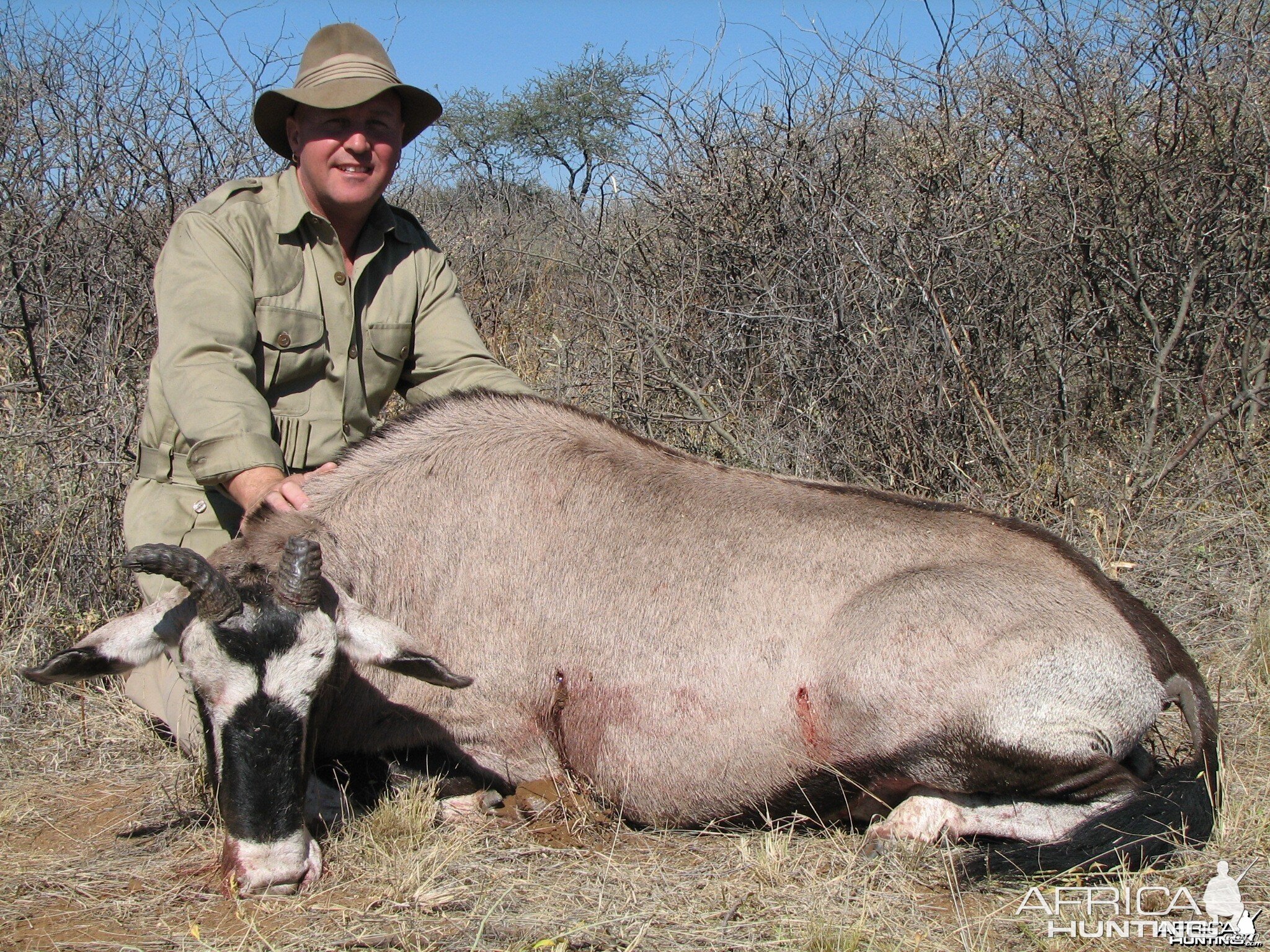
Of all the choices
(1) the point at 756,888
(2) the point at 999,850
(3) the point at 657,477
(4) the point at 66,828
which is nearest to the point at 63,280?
(4) the point at 66,828

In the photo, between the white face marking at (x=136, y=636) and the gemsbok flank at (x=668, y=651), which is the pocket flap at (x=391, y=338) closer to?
the gemsbok flank at (x=668, y=651)

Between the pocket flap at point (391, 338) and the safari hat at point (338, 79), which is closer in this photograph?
the safari hat at point (338, 79)

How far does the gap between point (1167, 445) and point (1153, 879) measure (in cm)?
390

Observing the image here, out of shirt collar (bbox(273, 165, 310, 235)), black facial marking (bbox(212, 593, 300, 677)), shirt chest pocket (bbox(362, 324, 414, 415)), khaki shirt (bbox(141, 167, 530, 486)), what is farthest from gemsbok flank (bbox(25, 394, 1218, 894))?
shirt collar (bbox(273, 165, 310, 235))

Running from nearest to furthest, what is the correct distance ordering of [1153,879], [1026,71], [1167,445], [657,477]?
1. [1153,879]
2. [657,477]
3. [1167,445]
4. [1026,71]

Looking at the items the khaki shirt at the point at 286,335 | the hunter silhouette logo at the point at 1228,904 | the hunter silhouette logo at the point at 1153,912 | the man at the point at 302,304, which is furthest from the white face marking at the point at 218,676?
the hunter silhouette logo at the point at 1228,904

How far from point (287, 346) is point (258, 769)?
193 cm

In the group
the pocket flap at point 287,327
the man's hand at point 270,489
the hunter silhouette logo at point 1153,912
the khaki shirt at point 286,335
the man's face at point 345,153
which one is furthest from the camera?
the man's face at point 345,153

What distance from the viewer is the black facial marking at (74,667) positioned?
3209 mm

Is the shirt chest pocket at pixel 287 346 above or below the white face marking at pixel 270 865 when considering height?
above

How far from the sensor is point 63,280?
7.32 m

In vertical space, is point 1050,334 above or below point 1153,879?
above

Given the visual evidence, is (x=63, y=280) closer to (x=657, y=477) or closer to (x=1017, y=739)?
(x=657, y=477)

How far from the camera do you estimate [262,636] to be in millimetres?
3078
